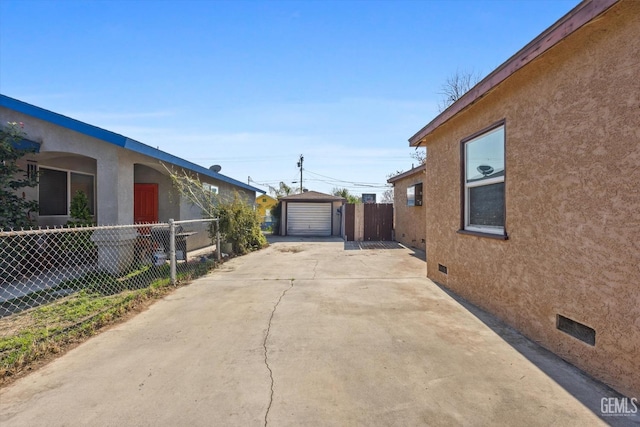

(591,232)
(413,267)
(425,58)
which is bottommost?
(413,267)

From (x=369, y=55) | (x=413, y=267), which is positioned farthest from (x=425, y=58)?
(x=413, y=267)

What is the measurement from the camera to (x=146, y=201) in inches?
404

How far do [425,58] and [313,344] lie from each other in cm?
864

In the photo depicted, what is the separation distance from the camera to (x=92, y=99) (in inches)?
401

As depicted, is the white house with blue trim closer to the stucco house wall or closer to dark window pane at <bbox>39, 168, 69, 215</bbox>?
dark window pane at <bbox>39, 168, 69, 215</bbox>

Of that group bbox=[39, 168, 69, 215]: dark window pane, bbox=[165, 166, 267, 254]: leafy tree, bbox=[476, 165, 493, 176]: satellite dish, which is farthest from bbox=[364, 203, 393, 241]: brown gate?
bbox=[39, 168, 69, 215]: dark window pane

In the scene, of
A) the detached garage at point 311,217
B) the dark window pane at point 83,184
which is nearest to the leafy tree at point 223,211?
the dark window pane at point 83,184

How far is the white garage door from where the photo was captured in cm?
1909

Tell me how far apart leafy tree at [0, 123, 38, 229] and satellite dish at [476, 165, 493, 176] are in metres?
8.65

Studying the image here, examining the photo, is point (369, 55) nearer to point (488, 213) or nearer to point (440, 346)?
point (488, 213)

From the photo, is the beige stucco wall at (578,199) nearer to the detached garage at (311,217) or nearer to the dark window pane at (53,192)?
the dark window pane at (53,192)

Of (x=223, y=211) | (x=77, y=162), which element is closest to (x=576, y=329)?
(x=223, y=211)

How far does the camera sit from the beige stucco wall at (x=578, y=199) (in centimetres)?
246

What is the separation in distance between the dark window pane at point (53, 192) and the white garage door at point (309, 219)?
1178 cm
